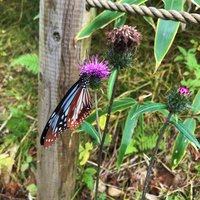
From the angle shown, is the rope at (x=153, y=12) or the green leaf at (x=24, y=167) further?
the green leaf at (x=24, y=167)

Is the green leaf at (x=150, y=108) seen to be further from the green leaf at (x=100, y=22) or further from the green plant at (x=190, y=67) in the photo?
the green plant at (x=190, y=67)

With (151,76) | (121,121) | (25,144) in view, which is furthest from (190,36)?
(25,144)

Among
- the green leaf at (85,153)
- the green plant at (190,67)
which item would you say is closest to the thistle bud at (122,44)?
the green leaf at (85,153)

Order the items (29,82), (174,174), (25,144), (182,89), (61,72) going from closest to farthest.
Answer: (182,89) → (61,72) → (174,174) → (25,144) → (29,82)

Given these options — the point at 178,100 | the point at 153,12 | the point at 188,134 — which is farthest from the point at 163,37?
the point at 188,134

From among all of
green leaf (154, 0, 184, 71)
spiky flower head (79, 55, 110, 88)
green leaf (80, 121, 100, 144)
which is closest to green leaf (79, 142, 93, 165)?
green leaf (80, 121, 100, 144)

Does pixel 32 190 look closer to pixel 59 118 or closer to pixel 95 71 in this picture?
pixel 59 118

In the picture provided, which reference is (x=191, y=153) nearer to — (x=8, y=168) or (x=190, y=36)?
(x=190, y=36)
